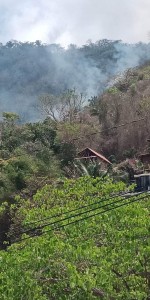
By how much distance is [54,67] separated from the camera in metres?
97.9

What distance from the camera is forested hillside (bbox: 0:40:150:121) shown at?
92312mm

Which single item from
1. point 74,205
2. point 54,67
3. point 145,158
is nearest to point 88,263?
point 74,205

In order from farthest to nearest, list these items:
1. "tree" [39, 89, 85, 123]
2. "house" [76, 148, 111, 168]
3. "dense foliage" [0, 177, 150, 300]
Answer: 1. "tree" [39, 89, 85, 123]
2. "house" [76, 148, 111, 168]
3. "dense foliage" [0, 177, 150, 300]

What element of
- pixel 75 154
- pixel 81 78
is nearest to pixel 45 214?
pixel 75 154

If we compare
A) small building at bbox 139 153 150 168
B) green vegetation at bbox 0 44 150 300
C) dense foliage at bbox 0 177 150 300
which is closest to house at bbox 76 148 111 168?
green vegetation at bbox 0 44 150 300

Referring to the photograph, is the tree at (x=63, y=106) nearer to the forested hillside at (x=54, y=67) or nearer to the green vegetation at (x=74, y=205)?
the green vegetation at (x=74, y=205)

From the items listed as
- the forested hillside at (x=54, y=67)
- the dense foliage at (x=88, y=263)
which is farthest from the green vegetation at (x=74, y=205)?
the forested hillside at (x=54, y=67)

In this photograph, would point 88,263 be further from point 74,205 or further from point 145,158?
point 145,158

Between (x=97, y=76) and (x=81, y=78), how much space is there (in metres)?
2.76

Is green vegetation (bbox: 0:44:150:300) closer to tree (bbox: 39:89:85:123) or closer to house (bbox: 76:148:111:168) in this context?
tree (bbox: 39:89:85:123)

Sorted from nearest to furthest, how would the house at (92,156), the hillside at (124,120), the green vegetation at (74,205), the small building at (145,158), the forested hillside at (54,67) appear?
1. the green vegetation at (74,205)
2. the small building at (145,158)
3. the house at (92,156)
4. the hillside at (124,120)
5. the forested hillside at (54,67)

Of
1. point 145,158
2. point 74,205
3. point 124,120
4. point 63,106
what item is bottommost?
point 74,205

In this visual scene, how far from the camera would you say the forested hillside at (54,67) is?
92.3 meters

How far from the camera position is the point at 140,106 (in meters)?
40.6
